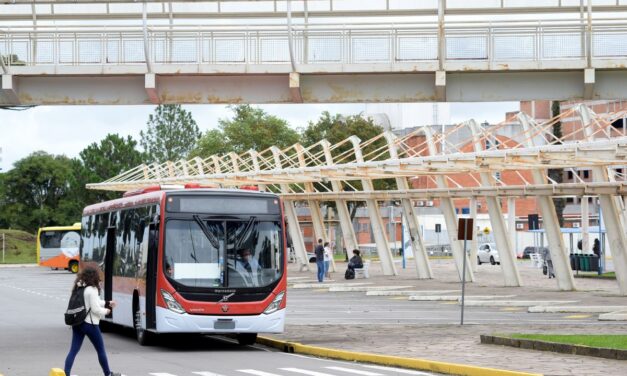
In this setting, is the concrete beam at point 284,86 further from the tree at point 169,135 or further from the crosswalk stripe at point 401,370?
the tree at point 169,135

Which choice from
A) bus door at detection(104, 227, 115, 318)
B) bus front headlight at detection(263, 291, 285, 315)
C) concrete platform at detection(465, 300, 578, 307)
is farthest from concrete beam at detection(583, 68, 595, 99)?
bus door at detection(104, 227, 115, 318)

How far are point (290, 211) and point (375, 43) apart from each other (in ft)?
123

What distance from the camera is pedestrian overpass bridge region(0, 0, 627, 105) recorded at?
94.5 ft

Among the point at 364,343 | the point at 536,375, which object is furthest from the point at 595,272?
the point at 536,375

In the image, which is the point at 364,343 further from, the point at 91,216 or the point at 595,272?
the point at 595,272

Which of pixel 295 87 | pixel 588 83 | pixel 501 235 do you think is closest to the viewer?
pixel 588 83

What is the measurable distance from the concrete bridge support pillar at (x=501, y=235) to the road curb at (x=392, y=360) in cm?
2292

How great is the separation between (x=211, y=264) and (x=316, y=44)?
8626 millimetres

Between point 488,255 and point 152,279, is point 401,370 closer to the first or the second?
point 152,279

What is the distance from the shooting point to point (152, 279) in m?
22.8

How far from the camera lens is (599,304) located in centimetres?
3541

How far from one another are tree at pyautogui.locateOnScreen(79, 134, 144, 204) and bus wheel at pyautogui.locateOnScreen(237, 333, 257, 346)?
330 ft

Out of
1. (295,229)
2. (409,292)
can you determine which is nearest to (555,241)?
(409,292)

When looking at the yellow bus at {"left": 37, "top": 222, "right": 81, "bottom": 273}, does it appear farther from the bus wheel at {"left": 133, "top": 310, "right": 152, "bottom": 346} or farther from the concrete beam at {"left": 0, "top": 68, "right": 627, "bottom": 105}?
the bus wheel at {"left": 133, "top": 310, "right": 152, "bottom": 346}
